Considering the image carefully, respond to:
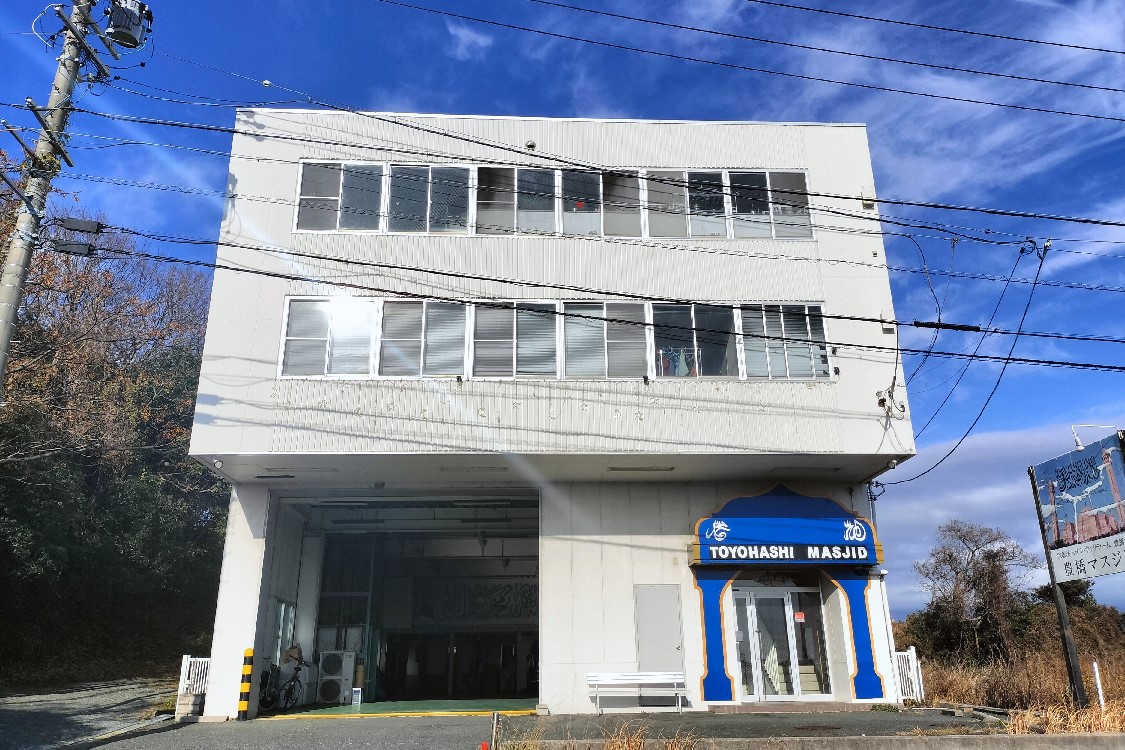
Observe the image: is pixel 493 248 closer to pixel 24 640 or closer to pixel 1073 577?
pixel 1073 577

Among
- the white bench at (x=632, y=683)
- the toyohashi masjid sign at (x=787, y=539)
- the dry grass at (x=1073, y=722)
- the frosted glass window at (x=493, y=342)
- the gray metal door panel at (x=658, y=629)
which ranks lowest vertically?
the dry grass at (x=1073, y=722)

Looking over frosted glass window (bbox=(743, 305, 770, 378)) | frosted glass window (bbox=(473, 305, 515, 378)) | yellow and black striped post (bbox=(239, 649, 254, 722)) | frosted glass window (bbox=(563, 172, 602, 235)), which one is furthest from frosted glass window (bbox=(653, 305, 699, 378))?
yellow and black striped post (bbox=(239, 649, 254, 722))

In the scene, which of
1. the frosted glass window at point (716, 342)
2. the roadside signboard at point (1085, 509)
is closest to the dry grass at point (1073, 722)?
the roadside signboard at point (1085, 509)

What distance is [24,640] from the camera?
2478 centimetres

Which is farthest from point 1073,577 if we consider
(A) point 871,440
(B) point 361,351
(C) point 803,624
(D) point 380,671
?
(D) point 380,671

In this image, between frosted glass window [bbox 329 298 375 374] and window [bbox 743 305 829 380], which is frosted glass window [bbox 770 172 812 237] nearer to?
window [bbox 743 305 829 380]

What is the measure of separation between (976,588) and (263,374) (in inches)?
1098

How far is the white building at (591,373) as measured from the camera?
52.0ft

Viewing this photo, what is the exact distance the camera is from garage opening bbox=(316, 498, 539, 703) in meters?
23.1

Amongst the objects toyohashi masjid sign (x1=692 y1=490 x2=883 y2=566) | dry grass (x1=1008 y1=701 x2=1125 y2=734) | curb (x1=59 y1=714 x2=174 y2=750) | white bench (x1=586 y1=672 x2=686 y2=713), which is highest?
toyohashi masjid sign (x1=692 y1=490 x2=883 y2=566)

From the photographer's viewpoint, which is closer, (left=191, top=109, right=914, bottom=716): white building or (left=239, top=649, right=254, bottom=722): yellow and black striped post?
(left=239, top=649, right=254, bottom=722): yellow and black striped post

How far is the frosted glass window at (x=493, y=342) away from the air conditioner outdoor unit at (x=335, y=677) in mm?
10003

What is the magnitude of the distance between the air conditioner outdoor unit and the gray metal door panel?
903cm

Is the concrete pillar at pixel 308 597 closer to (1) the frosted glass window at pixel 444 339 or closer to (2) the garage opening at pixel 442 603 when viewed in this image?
(2) the garage opening at pixel 442 603
